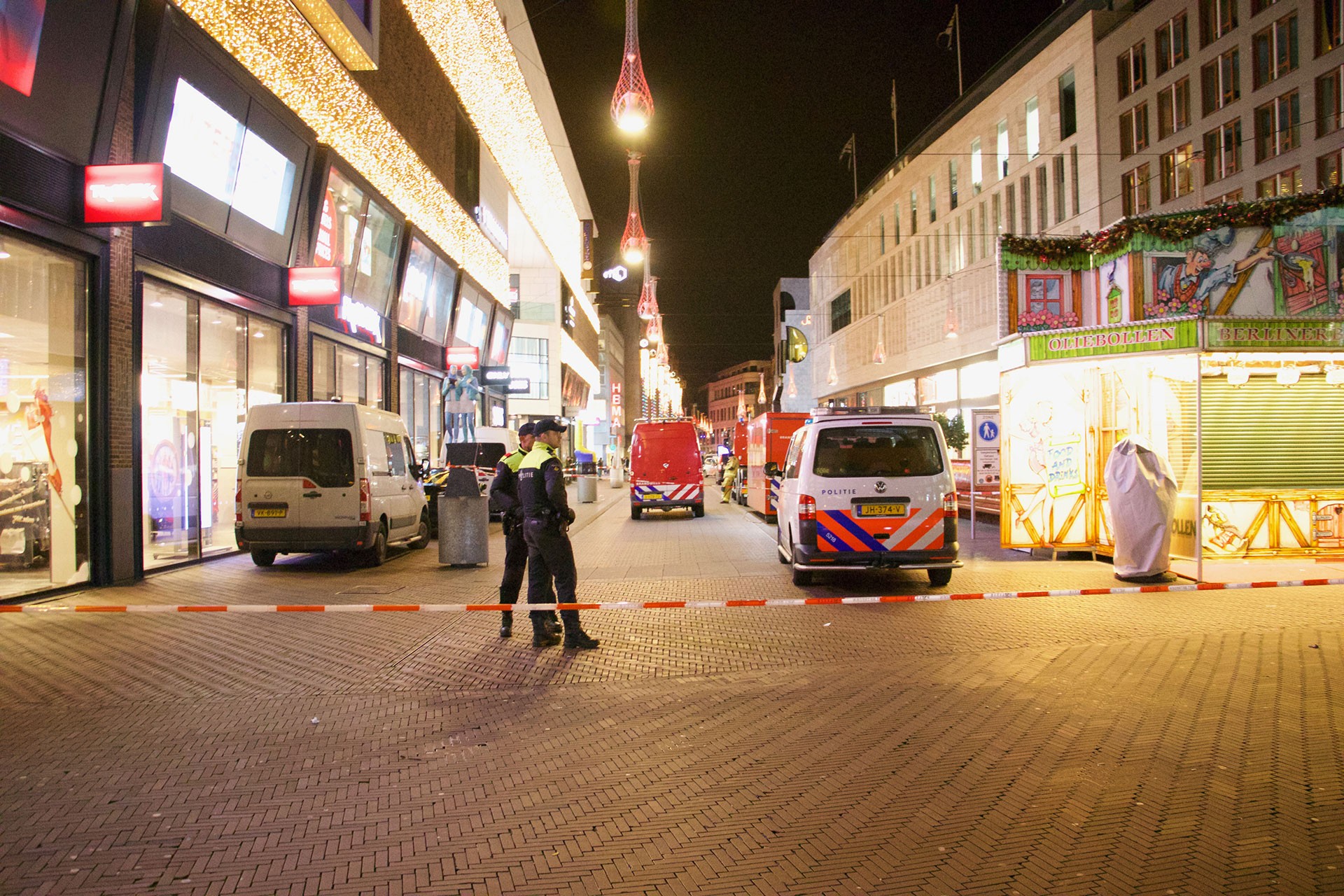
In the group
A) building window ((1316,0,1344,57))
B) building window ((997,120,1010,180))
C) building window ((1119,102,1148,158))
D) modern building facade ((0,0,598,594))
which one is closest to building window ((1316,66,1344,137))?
building window ((1316,0,1344,57))

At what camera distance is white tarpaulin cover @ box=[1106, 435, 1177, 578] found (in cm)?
992

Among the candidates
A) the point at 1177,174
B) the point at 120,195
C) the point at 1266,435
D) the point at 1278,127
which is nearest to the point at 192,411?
the point at 120,195

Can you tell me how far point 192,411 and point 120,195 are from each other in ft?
13.4

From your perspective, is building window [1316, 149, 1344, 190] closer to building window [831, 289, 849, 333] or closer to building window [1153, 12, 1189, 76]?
building window [1153, 12, 1189, 76]

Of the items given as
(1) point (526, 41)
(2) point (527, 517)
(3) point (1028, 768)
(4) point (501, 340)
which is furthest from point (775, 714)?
(1) point (526, 41)

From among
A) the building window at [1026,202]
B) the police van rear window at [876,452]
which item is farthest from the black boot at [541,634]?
the building window at [1026,202]

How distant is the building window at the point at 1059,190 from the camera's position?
32.9 metres

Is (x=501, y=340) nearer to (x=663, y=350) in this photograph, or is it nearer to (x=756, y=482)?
(x=756, y=482)

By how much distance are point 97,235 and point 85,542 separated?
3.62 m

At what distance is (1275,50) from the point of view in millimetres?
32281

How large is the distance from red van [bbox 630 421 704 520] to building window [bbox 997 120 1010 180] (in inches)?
839

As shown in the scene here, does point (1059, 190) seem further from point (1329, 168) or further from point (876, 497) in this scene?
point (876, 497)

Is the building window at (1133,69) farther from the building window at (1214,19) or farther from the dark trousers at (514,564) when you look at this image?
the dark trousers at (514,564)

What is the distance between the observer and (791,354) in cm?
6419
